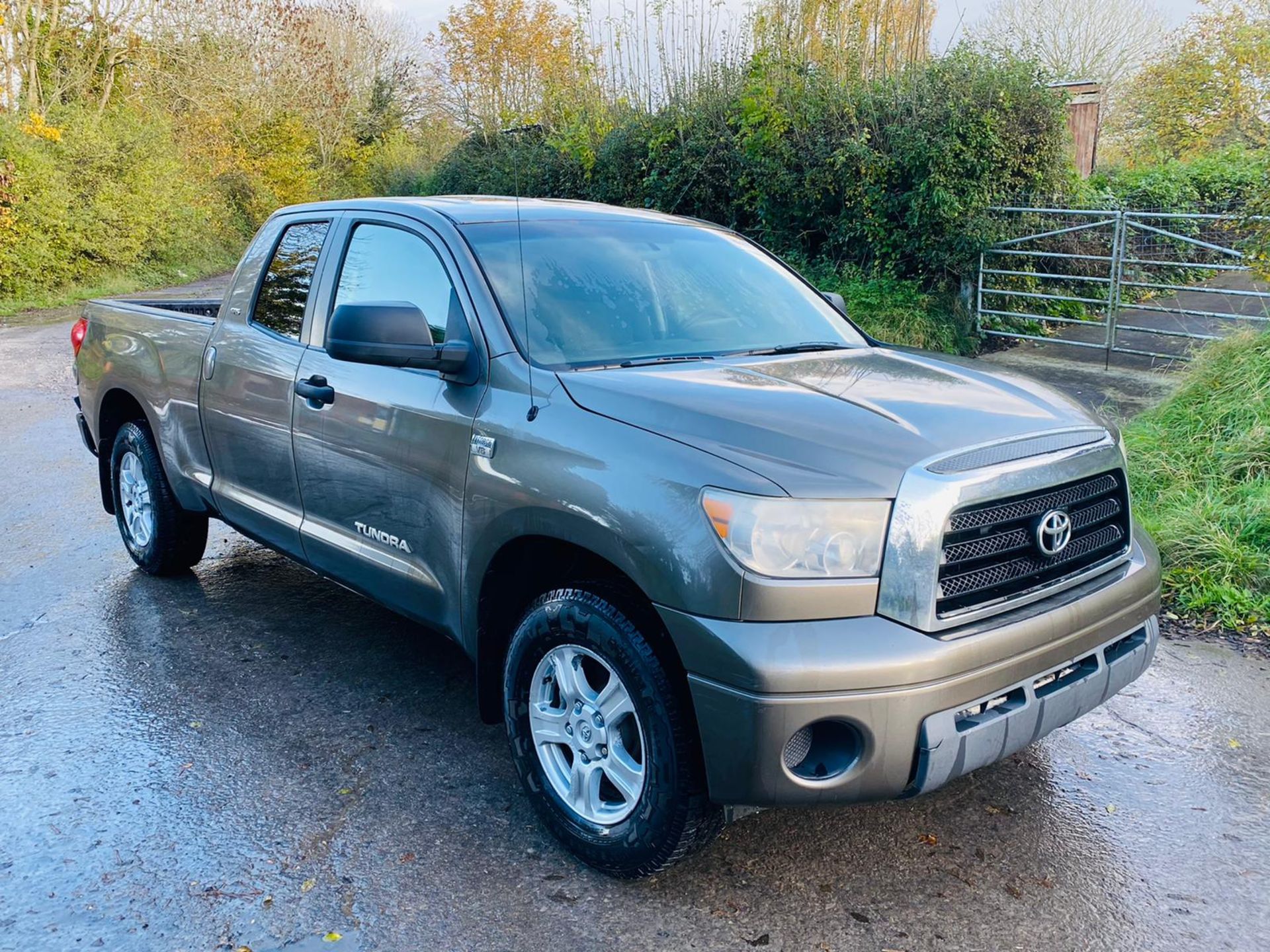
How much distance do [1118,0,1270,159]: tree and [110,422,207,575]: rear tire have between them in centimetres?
2722

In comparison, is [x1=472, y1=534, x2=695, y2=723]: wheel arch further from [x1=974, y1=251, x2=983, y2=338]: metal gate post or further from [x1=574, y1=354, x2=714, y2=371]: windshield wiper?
[x1=974, y1=251, x2=983, y2=338]: metal gate post

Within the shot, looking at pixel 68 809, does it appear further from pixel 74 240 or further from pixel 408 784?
pixel 74 240

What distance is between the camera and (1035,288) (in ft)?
37.7

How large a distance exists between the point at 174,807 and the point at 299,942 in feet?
2.95

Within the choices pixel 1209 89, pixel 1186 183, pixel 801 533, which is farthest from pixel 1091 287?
pixel 1209 89

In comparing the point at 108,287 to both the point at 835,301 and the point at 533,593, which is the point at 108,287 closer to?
the point at 835,301

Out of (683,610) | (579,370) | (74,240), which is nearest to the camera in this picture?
(683,610)

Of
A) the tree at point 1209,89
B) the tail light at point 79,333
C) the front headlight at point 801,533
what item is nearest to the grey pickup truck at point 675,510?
the front headlight at point 801,533

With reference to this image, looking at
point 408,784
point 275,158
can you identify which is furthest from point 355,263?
point 275,158

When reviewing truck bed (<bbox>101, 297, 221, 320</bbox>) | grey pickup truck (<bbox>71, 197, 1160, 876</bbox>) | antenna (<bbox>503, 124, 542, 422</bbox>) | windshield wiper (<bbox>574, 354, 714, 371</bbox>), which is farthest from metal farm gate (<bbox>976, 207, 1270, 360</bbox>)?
truck bed (<bbox>101, 297, 221, 320</bbox>)

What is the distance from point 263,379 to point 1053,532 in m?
3.04

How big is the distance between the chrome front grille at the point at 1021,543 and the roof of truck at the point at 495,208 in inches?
79.3

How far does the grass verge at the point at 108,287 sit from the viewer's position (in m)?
18.5

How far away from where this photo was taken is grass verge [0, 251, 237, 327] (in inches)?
727
